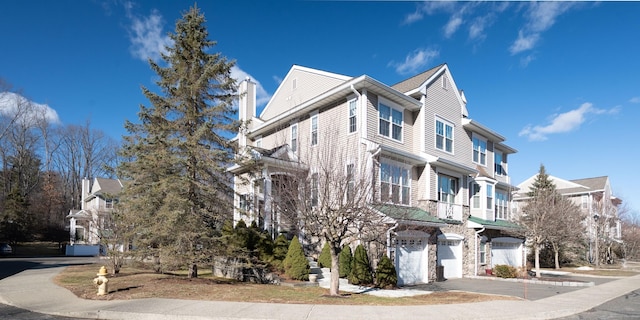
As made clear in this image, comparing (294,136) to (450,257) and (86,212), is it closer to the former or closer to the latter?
(450,257)

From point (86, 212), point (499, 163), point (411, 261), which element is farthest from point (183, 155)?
point (499, 163)

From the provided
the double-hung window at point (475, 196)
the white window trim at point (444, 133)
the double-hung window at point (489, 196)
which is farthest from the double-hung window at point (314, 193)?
the double-hung window at point (489, 196)

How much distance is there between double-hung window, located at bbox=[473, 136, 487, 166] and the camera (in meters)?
25.3

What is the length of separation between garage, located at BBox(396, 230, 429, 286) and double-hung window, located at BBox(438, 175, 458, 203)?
3.79 meters

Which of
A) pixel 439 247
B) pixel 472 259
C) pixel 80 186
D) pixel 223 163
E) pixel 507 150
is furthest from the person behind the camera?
pixel 80 186

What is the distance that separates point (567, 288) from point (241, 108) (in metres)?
19.9

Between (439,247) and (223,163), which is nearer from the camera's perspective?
(223,163)

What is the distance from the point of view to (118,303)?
1055cm

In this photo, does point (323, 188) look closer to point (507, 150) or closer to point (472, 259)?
point (472, 259)

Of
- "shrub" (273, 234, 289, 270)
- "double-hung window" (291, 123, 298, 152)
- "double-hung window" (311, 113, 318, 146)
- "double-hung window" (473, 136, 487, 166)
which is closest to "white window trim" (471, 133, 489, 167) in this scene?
"double-hung window" (473, 136, 487, 166)

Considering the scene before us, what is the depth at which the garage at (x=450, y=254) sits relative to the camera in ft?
65.9

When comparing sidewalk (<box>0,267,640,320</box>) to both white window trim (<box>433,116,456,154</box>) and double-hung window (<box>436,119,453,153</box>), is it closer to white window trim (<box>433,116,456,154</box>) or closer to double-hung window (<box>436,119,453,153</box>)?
white window trim (<box>433,116,456,154</box>)

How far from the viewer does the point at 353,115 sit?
58.4 feet

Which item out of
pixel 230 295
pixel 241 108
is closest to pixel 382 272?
pixel 230 295
